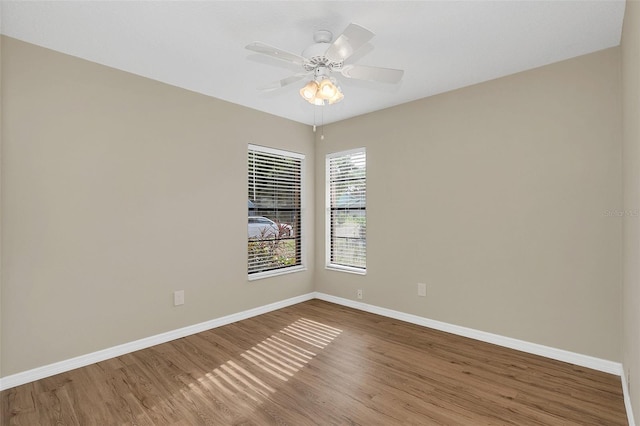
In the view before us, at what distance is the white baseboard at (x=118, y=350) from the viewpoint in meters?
2.45

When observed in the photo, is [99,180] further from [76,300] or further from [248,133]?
[248,133]

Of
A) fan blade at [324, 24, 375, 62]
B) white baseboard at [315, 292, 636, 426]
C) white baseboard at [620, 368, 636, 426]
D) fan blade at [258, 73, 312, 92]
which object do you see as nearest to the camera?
fan blade at [324, 24, 375, 62]

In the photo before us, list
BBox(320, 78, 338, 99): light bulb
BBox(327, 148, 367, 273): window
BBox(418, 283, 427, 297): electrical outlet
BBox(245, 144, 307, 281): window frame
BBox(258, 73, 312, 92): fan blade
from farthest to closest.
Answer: BBox(327, 148, 367, 273): window → BBox(245, 144, 307, 281): window frame → BBox(418, 283, 427, 297): electrical outlet → BBox(258, 73, 312, 92): fan blade → BBox(320, 78, 338, 99): light bulb


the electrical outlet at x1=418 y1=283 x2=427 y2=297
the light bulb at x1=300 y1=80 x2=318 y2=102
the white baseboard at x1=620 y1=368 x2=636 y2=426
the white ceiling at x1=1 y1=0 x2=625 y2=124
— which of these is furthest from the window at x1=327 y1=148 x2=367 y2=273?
the white baseboard at x1=620 y1=368 x2=636 y2=426

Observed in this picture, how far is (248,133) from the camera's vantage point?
400cm

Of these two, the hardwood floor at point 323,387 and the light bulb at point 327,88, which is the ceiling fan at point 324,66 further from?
the hardwood floor at point 323,387

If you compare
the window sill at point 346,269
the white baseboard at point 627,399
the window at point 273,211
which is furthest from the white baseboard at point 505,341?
the window at point 273,211

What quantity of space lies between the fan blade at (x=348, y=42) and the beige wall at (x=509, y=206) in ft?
5.32

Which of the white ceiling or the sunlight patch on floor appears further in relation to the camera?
the sunlight patch on floor

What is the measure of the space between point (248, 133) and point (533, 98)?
3.03 metres

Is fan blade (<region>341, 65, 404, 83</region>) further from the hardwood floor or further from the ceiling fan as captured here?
the hardwood floor

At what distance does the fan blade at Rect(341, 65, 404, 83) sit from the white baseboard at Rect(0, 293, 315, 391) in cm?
296

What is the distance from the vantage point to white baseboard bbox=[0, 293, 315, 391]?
8.03ft

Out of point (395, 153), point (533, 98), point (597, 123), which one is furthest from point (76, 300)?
point (597, 123)
